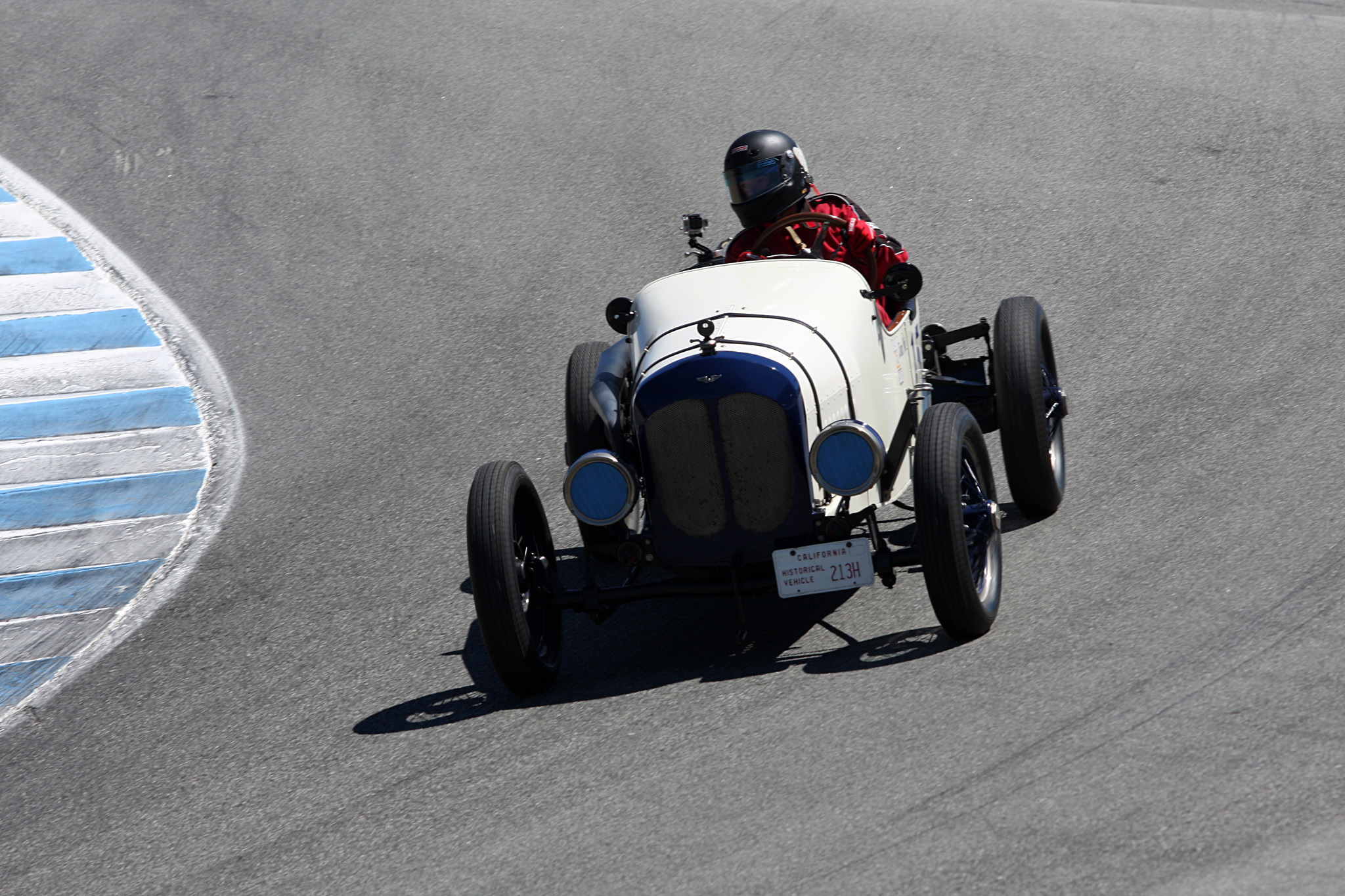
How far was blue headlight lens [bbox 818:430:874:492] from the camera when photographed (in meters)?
5.02

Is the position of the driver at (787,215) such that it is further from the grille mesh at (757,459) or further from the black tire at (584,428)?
the grille mesh at (757,459)

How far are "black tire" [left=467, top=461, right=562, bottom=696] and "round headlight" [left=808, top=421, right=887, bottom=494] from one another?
3.83 ft

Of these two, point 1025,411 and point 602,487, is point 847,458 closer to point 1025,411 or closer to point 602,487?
point 602,487

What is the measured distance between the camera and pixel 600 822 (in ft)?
14.0

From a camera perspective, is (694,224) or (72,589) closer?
(694,224)

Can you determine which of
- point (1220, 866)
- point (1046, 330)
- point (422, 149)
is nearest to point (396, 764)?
point (1220, 866)

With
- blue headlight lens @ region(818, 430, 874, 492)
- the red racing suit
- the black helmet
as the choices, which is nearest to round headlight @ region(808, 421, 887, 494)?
blue headlight lens @ region(818, 430, 874, 492)

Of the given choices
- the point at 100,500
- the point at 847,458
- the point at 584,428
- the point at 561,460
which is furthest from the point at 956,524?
the point at 100,500

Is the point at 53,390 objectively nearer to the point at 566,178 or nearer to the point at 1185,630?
the point at 566,178

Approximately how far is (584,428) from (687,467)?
4.27 ft

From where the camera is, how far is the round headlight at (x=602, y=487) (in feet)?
17.3

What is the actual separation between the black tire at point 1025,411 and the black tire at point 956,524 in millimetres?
712

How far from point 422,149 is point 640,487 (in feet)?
26.0

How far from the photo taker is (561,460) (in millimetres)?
8000
